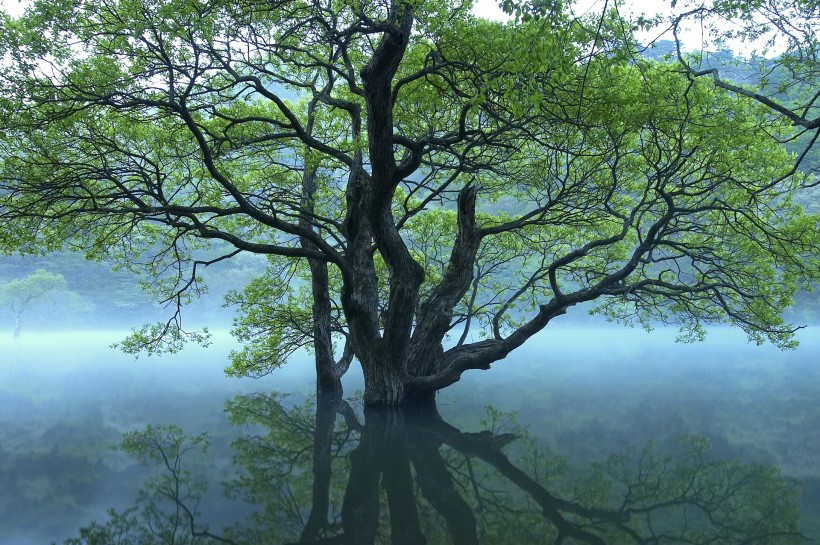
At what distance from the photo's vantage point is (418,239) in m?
17.3

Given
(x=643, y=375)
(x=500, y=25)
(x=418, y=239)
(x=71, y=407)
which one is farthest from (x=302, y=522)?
(x=643, y=375)

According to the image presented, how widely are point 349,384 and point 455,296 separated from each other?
9186 millimetres

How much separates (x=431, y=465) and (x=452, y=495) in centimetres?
146

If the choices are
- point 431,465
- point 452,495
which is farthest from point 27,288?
point 452,495

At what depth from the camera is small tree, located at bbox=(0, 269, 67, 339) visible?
47.8 metres

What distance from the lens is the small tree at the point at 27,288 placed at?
47.8 m

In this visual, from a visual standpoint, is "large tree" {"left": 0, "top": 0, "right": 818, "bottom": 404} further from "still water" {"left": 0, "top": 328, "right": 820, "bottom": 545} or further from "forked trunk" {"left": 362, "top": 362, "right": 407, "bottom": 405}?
"still water" {"left": 0, "top": 328, "right": 820, "bottom": 545}

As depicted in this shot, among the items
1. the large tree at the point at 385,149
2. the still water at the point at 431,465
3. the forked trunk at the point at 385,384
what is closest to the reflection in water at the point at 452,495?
the still water at the point at 431,465

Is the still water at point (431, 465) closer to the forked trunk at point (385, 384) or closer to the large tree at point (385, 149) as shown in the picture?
the forked trunk at point (385, 384)

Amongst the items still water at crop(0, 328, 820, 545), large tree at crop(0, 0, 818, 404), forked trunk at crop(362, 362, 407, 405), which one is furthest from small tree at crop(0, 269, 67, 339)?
forked trunk at crop(362, 362, 407, 405)

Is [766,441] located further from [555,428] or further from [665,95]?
[665,95]

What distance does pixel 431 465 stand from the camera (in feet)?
28.2

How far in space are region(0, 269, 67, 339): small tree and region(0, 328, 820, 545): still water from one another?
34545 mm

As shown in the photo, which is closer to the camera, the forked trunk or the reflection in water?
the reflection in water
